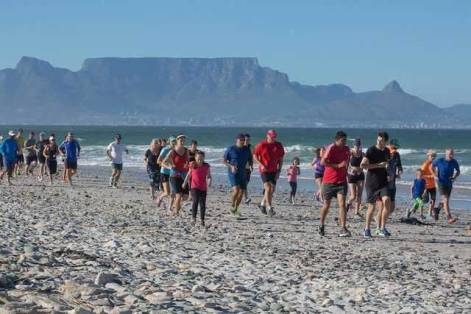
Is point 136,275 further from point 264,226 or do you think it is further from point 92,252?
point 264,226

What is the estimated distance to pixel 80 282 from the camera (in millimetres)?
7109

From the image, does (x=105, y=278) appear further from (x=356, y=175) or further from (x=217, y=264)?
(x=356, y=175)

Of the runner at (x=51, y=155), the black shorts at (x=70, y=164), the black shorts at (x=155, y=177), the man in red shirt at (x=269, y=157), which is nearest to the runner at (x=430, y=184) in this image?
the man in red shirt at (x=269, y=157)

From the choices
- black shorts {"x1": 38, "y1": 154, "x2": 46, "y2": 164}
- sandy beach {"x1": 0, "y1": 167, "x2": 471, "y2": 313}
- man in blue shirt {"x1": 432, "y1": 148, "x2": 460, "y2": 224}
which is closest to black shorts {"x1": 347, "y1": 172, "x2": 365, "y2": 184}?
sandy beach {"x1": 0, "y1": 167, "x2": 471, "y2": 313}

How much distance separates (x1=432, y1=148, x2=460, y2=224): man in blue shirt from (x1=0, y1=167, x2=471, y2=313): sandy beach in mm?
844

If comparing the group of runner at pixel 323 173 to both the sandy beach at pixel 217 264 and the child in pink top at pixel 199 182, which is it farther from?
the sandy beach at pixel 217 264

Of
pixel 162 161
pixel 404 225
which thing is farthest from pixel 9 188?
pixel 404 225

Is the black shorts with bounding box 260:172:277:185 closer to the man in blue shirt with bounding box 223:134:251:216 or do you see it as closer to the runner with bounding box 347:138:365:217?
the man in blue shirt with bounding box 223:134:251:216

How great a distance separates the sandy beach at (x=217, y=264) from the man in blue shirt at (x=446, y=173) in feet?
2.77

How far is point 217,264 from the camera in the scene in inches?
367

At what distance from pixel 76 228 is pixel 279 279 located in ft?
13.7

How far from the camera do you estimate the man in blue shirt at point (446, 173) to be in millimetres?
16312

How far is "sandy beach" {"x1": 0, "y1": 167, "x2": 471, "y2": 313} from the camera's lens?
6859 mm

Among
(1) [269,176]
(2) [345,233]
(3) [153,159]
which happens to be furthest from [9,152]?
(2) [345,233]
